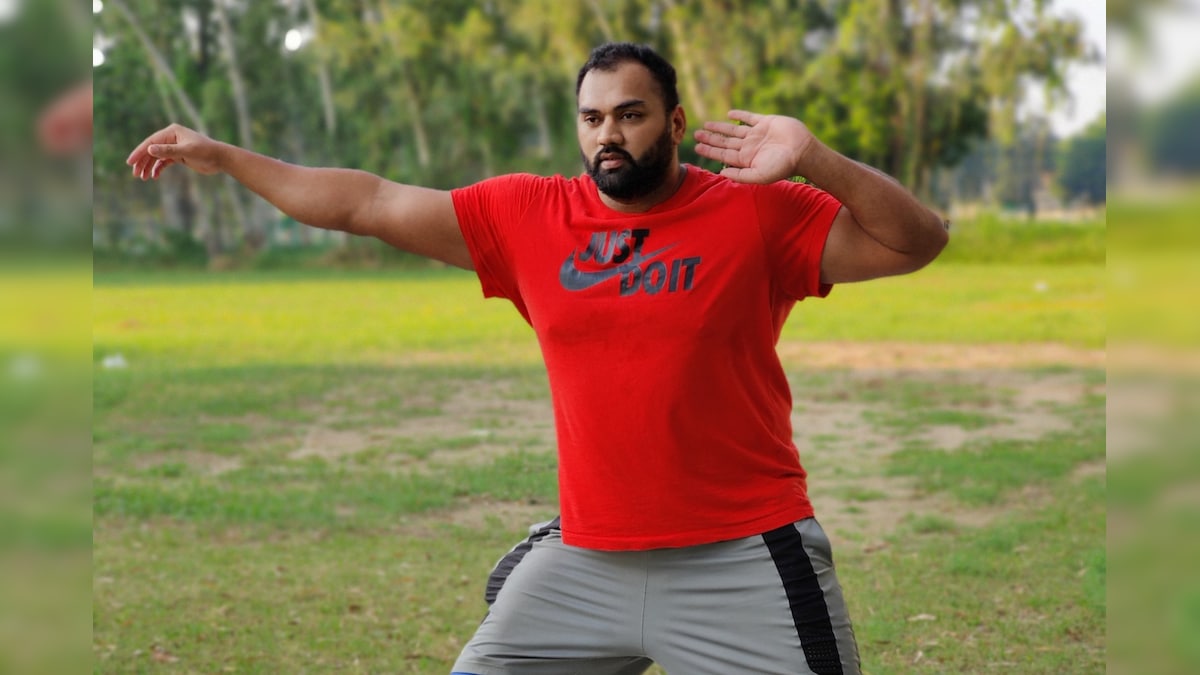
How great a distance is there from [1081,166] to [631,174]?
1651 cm

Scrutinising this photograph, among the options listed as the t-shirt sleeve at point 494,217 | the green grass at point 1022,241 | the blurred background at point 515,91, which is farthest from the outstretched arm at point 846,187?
A: the green grass at point 1022,241

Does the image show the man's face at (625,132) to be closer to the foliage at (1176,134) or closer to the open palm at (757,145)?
the open palm at (757,145)

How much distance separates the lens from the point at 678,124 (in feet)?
8.77

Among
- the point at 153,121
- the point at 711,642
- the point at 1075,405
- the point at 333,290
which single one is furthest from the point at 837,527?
the point at 153,121

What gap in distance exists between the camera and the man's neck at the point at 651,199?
2.54m

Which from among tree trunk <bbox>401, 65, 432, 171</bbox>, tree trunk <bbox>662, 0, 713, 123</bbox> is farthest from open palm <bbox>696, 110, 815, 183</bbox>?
tree trunk <bbox>401, 65, 432, 171</bbox>

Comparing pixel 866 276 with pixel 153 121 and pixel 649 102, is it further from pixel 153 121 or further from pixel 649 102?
pixel 153 121

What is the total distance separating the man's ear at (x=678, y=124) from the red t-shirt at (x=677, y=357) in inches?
5.1

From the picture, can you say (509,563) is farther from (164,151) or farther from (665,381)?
(164,151)

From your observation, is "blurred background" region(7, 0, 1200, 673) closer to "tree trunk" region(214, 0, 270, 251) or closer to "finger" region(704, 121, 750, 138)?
"tree trunk" region(214, 0, 270, 251)

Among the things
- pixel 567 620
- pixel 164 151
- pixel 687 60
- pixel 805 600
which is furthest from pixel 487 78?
pixel 805 600

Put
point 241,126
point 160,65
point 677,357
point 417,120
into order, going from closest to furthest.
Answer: point 677,357, point 160,65, point 241,126, point 417,120

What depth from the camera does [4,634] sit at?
137 cm

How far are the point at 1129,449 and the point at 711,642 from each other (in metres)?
1.32
